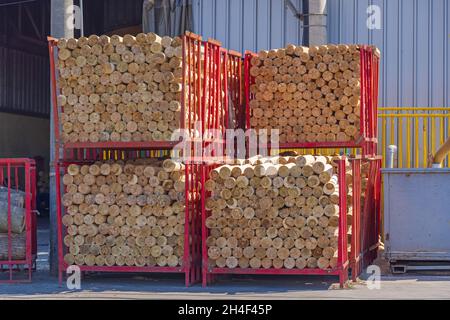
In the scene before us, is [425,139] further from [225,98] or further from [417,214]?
[225,98]

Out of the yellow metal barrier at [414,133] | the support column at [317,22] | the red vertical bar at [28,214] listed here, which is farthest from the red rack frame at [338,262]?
the support column at [317,22]

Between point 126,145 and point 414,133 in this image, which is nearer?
point 126,145

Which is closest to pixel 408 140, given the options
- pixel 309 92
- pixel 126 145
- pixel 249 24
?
pixel 309 92

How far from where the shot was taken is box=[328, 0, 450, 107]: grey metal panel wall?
17.2m

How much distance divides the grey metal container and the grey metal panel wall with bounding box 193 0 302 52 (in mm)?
5246

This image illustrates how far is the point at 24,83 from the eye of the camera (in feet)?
107

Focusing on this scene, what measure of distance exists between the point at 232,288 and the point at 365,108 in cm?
384

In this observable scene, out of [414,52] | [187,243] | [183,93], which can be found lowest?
[187,243]

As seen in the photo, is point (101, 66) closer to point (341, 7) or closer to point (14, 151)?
point (341, 7)

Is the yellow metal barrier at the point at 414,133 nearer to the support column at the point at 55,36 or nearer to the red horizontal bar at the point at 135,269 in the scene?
the red horizontal bar at the point at 135,269

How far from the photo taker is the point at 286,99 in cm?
1420

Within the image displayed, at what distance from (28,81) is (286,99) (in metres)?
20.6

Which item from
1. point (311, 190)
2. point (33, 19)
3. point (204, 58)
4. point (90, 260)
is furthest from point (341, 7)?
point (33, 19)

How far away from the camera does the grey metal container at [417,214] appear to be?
13.3 m
